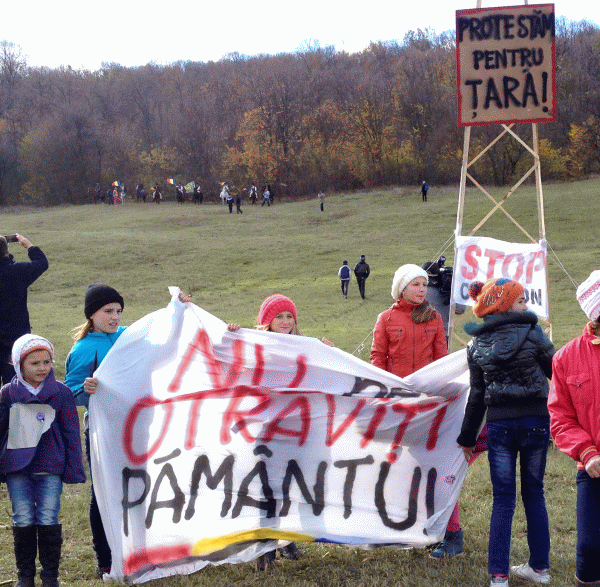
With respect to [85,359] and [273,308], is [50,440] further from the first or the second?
[273,308]

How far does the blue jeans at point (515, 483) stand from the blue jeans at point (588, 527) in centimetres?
51

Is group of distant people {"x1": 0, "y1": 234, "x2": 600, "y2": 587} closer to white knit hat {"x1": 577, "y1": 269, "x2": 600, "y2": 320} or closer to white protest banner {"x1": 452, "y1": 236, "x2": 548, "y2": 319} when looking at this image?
white knit hat {"x1": 577, "y1": 269, "x2": 600, "y2": 320}

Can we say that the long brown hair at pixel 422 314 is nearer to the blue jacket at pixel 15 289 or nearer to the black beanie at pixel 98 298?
the black beanie at pixel 98 298

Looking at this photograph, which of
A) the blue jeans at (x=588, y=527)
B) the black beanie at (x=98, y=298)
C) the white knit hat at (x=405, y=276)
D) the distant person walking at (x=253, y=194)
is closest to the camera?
the blue jeans at (x=588, y=527)

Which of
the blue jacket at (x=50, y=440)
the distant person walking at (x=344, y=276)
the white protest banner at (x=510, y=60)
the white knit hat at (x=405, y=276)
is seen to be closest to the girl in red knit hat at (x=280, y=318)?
the white knit hat at (x=405, y=276)

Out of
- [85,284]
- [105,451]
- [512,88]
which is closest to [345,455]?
[105,451]

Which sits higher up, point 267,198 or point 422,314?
point 267,198

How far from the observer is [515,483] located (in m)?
4.23

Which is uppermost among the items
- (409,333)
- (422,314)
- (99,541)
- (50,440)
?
(422,314)

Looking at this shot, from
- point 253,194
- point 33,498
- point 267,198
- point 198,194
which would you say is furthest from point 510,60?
point 198,194

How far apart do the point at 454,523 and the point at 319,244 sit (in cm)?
3214

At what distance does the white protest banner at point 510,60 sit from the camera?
8.88m

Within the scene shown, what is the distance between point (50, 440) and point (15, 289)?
2.24m

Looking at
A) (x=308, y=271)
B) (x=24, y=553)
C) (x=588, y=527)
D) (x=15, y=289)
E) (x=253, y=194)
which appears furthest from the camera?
(x=253, y=194)
